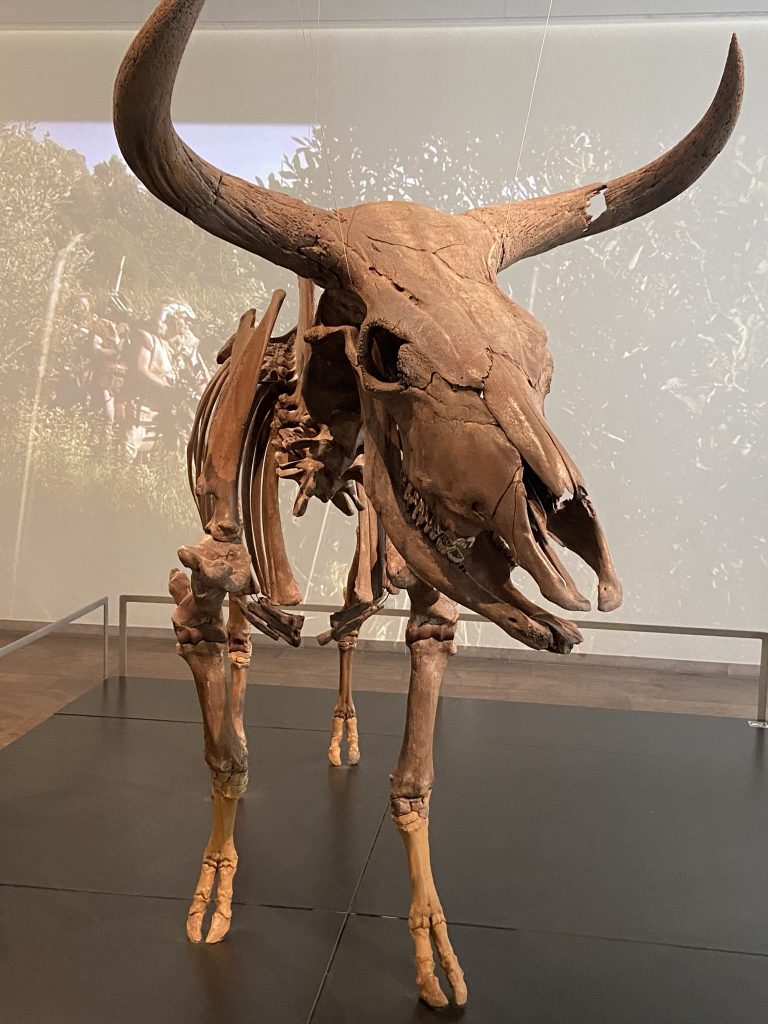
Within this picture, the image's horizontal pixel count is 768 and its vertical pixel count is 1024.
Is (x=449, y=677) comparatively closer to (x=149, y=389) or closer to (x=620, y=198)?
(x=149, y=389)

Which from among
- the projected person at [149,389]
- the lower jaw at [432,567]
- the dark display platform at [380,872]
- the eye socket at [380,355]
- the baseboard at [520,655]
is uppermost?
the projected person at [149,389]

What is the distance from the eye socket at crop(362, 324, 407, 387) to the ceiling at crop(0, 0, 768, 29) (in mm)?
4690

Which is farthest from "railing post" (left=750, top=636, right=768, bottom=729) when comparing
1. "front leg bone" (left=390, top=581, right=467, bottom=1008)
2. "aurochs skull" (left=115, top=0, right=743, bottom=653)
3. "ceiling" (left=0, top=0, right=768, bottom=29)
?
"ceiling" (left=0, top=0, right=768, bottom=29)

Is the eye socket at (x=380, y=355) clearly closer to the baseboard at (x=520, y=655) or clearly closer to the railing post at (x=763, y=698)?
the railing post at (x=763, y=698)

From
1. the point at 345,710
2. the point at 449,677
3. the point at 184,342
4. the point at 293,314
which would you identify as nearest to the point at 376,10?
the point at 293,314

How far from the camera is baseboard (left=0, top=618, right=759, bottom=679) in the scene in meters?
6.14

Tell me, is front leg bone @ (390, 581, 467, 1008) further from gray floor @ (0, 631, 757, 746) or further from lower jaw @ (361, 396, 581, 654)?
gray floor @ (0, 631, 757, 746)

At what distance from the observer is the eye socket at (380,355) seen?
192 centimetres

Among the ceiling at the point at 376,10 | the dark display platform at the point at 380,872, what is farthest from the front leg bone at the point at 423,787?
the ceiling at the point at 376,10

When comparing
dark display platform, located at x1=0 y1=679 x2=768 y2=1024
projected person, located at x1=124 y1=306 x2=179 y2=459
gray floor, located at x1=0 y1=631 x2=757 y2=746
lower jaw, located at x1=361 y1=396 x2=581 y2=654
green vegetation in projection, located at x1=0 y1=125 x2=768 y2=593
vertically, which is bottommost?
dark display platform, located at x1=0 y1=679 x2=768 y2=1024

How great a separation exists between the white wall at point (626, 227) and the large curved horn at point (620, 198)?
12.0 ft

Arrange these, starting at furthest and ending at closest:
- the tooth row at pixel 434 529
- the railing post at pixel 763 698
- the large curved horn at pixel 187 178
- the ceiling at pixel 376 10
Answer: the ceiling at pixel 376 10 → the railing post at pixel 763 698 → the tooth row at pixel 434 529 → the large curved horn at pixel 187 178

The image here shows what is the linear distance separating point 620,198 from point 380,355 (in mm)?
926

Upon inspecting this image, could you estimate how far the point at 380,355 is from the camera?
6.41ft
